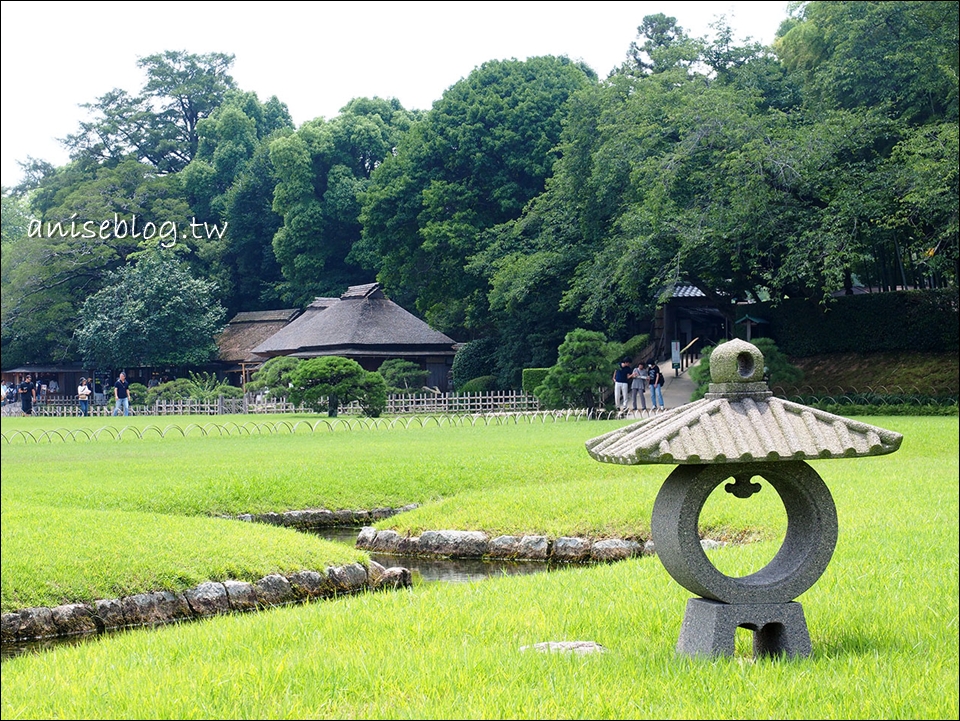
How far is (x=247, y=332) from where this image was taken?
44.2 metres

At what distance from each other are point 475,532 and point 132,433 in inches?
640

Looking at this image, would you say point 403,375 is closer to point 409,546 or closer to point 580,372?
point 580,372

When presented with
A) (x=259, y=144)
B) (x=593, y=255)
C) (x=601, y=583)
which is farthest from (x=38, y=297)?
(x=601, y=583)

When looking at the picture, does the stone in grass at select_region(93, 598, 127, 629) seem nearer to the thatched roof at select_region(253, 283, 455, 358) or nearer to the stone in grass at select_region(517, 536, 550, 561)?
the stone in grass at select_region(517, 536, 550, 561)

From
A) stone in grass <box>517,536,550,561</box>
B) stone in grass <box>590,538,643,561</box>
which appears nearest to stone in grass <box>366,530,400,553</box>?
stone in grass <box>517,536,550,561</box>

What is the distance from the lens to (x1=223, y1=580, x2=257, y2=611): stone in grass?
905cm

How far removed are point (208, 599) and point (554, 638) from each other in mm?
3960

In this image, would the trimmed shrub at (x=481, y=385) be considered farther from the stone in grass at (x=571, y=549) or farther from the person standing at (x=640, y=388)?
the stone in grass at (x=571, y=549)

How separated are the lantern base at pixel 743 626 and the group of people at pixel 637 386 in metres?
18.8

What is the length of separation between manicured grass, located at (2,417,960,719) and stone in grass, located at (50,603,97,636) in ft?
1.92

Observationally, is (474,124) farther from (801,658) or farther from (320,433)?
(801,658)

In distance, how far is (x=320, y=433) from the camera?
79.3 ft

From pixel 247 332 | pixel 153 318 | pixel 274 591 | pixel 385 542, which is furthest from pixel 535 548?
pixel 153 318

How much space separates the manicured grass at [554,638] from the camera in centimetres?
456
